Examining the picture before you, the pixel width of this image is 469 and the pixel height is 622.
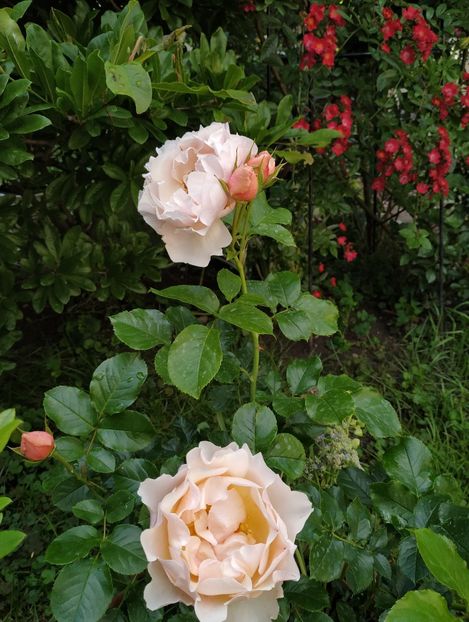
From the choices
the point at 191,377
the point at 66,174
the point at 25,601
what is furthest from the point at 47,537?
the point at 191,377

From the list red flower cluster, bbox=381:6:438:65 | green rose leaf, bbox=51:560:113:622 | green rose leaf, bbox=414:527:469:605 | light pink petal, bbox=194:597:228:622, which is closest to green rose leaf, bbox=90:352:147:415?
green rose leaf, bbox=51:560:113:622

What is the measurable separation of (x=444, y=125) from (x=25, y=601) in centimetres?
211

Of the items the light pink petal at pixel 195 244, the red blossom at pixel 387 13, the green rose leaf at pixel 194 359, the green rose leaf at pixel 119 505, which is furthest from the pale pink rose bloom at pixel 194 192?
the red blossom at pixel 387 13

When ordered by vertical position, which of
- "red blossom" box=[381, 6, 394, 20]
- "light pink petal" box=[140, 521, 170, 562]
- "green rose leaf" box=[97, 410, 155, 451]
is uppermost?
"red blossom" box=[381, 6, 394, 20]

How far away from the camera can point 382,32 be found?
6.56ft

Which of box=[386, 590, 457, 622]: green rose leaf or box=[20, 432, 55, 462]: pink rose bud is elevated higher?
box=[386, 590, 457, 622]: green rose leaf

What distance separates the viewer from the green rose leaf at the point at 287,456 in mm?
803

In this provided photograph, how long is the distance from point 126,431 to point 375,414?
38 cm

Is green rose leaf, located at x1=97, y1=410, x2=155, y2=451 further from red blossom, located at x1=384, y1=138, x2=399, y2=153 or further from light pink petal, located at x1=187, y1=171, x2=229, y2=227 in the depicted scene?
red blossom, located at x1=384, y1=138, x2=399, y2=153

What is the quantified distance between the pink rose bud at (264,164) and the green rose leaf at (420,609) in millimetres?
550

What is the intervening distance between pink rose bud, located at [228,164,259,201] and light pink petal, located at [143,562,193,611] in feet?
1.49

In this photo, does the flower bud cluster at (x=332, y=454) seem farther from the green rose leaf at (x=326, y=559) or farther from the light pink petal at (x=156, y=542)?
the light pink petal at (x=156, y=542)

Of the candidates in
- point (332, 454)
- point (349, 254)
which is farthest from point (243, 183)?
point (349, 254)

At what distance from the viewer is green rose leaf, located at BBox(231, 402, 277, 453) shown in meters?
0.80
